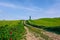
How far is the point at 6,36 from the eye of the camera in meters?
17.6

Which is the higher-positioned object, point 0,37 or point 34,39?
point 0,37

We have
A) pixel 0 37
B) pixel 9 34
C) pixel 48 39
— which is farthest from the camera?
pixel 48 39

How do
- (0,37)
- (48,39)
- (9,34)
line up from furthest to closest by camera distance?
(48,39) < (9,34) < (0,37)

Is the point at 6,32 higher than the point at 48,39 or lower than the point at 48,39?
higher

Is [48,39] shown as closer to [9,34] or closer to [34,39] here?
[34,39]

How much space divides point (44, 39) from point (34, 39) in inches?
53.0

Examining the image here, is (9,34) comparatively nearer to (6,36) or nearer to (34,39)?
(6,36)

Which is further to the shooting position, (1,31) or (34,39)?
(34,39)

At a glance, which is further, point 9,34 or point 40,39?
point 40,39

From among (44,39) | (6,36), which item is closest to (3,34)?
(6,36)

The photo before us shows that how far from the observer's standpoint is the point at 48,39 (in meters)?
28.1

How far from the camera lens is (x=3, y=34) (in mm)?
17812

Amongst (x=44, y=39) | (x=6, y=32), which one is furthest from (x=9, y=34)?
(x=44, y=39)

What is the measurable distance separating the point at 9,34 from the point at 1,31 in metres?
0.70
